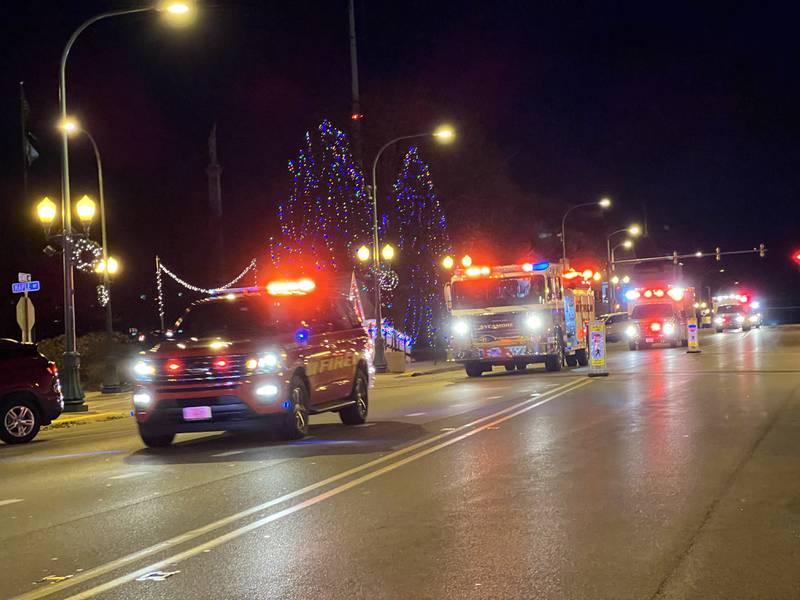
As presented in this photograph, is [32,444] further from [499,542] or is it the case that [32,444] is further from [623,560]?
[623,560]

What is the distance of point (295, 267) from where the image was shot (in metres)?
43.6

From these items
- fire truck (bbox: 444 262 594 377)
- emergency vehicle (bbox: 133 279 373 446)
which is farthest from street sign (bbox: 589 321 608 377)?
emergency vehicle (bbox: 133 279 373 446)

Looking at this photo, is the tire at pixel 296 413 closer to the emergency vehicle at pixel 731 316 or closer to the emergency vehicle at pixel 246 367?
the emergency vehicle at pixel 246 367

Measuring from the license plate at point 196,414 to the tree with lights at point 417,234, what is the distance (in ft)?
100

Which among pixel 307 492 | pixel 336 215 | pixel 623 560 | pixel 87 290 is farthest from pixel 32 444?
pixel 87 290

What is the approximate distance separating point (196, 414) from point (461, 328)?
51.5ft

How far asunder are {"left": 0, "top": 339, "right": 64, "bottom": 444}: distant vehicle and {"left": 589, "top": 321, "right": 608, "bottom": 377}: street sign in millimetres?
13244

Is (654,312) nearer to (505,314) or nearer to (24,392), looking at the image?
(505,314)

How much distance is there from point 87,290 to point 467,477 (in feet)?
146

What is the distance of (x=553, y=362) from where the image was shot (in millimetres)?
28328

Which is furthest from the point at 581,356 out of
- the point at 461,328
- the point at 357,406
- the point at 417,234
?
the point at 357,406

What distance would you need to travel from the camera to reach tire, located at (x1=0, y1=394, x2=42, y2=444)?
15148 mm

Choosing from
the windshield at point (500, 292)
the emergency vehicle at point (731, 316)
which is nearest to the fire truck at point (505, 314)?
the windshield at point (500, 292)

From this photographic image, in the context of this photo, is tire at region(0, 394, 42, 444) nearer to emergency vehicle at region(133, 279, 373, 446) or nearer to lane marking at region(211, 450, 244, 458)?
emergency vehicle at region(133, 279, 373, 446)
